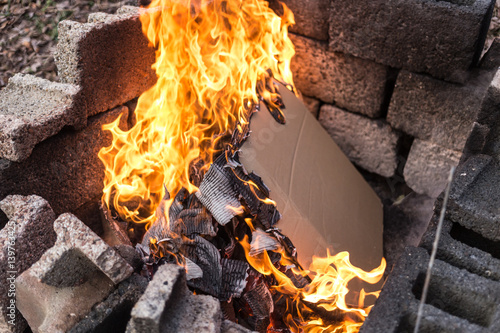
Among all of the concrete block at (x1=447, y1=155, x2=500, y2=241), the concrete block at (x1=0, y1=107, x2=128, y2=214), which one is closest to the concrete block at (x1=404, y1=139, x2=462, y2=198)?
the concrete block at (x1=447, y1=155, x2=500, y2=241)

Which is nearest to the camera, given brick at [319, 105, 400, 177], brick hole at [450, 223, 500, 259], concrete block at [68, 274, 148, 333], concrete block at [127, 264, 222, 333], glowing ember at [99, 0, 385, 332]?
concrete block at [127, 264, 222, 333]

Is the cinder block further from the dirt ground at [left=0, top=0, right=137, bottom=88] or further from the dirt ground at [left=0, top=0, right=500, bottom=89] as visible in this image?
the dirt ground at [left=0, top=0, right=137, bottom=88]

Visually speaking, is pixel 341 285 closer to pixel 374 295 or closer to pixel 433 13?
pixel 374 295

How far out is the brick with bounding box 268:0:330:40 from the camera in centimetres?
371

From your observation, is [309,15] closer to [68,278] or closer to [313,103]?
[313,103]

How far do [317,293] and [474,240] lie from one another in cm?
89

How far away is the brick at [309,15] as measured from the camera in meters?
3.71

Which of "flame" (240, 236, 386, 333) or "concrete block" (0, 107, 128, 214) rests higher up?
"concrete block" (0, 107, 128, 214)

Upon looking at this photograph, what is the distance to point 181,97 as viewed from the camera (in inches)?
130

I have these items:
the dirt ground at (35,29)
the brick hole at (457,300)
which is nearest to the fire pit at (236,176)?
the brick hole at (457,300)

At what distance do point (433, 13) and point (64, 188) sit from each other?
2.71m

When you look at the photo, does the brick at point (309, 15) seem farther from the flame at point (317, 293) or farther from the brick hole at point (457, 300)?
the brick hole at point (457, 300)

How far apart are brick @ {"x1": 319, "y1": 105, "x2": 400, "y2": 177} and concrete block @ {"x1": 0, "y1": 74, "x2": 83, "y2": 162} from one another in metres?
2.20

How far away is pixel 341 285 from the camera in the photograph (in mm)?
2707
